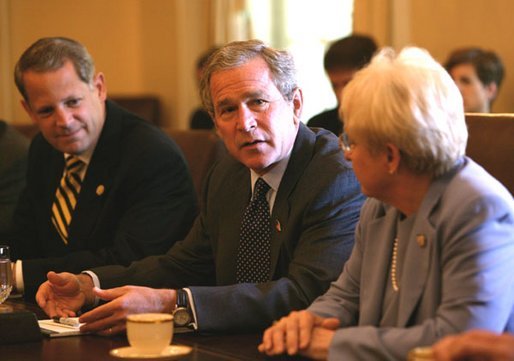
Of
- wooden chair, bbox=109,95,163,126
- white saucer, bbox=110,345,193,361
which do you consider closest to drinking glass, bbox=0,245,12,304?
white saucer, bbox=110,345,193,361

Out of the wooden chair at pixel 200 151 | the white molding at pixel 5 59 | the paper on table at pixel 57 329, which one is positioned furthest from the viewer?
the white molding at pixel 5 59

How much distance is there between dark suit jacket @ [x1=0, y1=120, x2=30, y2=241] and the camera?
159 inches

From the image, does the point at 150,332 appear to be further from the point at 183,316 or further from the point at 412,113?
the point at 412,113

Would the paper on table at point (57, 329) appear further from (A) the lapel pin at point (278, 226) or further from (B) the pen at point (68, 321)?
(A) the lapel pin at point (278, 226)

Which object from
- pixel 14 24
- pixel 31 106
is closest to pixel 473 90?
pixel 31 106

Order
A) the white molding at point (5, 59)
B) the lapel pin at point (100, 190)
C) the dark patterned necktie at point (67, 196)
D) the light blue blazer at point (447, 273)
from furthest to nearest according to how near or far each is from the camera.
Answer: the white molding at point (5, 59), the dark patterned necktie at point (67, 196), the lapel pin at point (100, 190), the light blue blazer at point (447, 273)

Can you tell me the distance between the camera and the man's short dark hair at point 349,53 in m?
4.79

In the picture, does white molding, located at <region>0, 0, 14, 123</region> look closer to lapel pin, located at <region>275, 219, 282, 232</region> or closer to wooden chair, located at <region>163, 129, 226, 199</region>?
wooden chair, located at <region>163, 129, 226, 199</region>

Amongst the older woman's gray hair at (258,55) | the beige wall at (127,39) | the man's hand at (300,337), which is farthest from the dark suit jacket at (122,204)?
the beige wall at (127,39)

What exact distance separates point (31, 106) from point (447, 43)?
111 inches

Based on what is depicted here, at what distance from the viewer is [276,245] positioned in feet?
8.20

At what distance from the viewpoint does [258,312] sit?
2.27m

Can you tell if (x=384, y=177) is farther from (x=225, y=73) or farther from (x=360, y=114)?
(x=225, y=73)

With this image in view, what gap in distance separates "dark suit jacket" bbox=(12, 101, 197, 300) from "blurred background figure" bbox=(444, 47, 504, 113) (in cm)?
216
